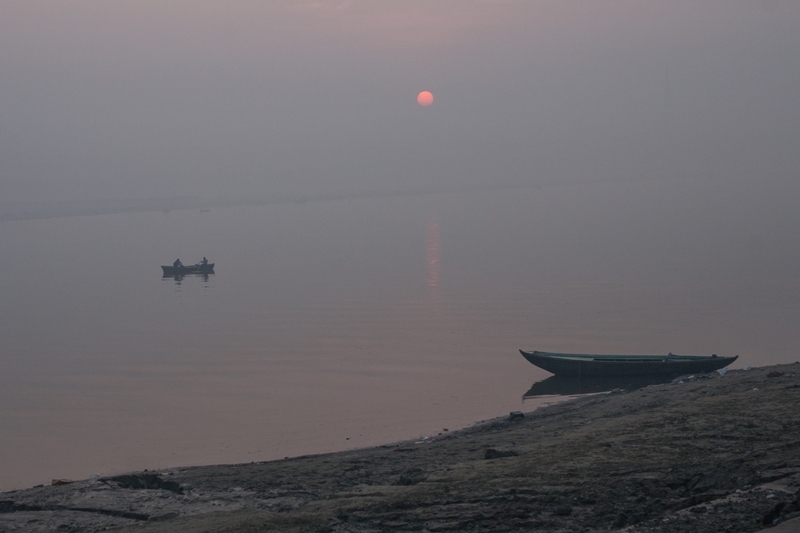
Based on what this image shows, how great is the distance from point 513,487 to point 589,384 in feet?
59.2

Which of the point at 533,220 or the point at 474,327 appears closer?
the point at 474,327

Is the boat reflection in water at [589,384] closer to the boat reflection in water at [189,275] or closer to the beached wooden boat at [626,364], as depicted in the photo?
the beached wooden boat at [626,364]

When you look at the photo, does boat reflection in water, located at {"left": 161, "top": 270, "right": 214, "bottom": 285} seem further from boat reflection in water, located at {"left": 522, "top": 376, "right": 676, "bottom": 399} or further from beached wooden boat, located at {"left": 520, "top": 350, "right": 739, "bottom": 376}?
boat reflection in water, located at {"left": 522, "top": 376, "right": 676, "bottom": 399}

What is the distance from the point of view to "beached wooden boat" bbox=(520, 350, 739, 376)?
94.8 ft

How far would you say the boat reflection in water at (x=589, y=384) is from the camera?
94.6 feet

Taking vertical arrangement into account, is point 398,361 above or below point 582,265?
below

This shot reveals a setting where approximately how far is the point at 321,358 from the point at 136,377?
822 cm

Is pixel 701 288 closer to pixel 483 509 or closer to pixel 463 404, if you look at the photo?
pixel 463 404

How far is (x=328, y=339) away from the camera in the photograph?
42.2 metres

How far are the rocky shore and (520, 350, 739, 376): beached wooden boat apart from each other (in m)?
10.4

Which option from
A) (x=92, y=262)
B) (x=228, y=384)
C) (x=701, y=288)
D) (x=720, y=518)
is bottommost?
(x=720, y=518)

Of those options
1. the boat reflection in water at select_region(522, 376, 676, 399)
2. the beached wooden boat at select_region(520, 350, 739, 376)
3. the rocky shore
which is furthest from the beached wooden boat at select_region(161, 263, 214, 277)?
the rocky shore

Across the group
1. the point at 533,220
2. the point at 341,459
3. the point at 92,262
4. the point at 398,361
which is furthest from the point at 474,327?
the point at 533,220

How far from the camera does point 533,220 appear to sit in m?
159
